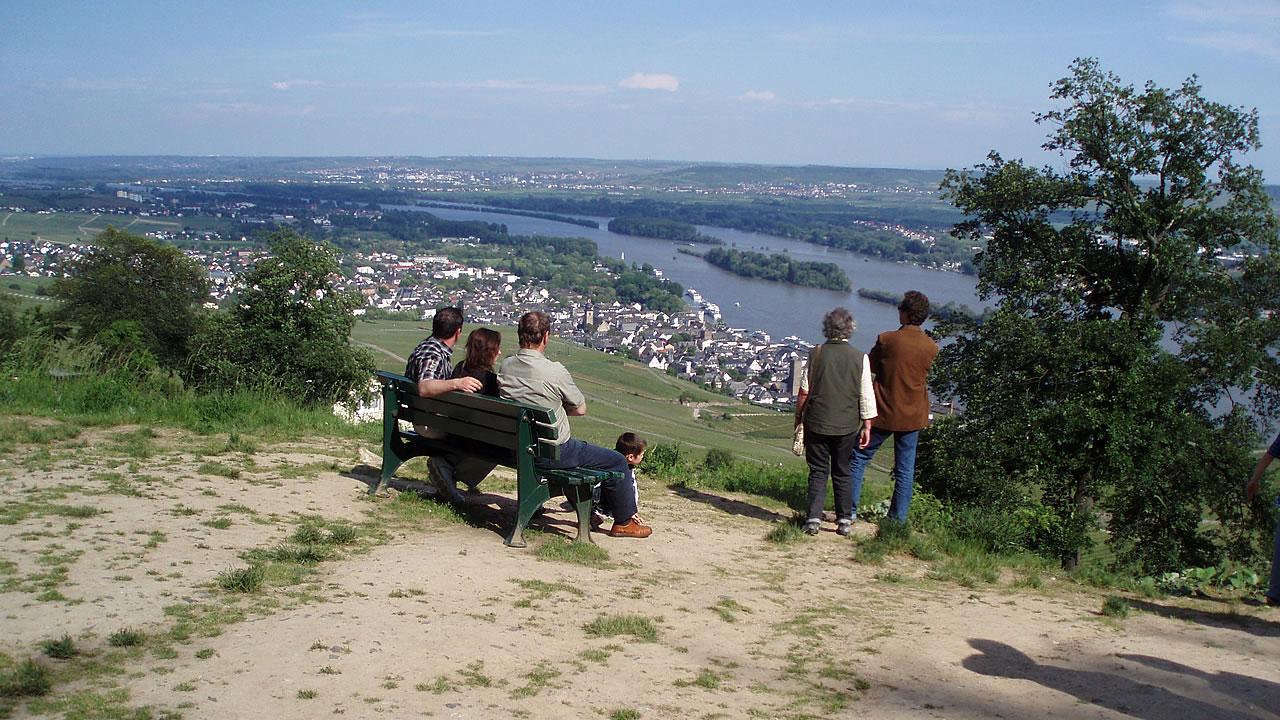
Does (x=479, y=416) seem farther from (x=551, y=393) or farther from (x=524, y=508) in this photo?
(x=524, y=508)

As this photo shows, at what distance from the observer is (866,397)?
6992 millimetres

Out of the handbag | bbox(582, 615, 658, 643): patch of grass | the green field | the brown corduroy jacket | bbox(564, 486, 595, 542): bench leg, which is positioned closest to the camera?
bbox(582, 615, 658, 643): patch of grass

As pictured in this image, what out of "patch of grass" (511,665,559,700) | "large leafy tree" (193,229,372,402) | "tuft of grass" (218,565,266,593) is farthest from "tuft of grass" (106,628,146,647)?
"large leafy tree" (193,229,372,402)

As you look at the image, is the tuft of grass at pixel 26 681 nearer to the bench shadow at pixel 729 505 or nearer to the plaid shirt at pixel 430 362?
the plaid shirt at pixel 430 362

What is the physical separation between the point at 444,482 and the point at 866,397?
3094mm

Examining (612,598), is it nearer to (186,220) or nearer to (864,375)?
(864,375)

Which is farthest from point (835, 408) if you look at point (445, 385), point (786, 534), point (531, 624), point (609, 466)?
point (531, 624)

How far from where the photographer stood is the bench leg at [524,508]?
6086mm

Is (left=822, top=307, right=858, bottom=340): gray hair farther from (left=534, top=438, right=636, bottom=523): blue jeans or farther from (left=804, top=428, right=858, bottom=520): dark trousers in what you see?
(left=534, top=438, right=636, bottom=523): blue jeans

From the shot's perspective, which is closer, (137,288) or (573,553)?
(573,553)

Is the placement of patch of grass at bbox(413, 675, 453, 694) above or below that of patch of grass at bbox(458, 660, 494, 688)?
above

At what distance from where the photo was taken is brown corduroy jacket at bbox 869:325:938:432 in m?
7.17

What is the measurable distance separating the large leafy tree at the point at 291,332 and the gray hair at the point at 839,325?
6939 millimetres

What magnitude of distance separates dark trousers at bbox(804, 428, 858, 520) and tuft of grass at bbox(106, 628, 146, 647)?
4.52 meters
